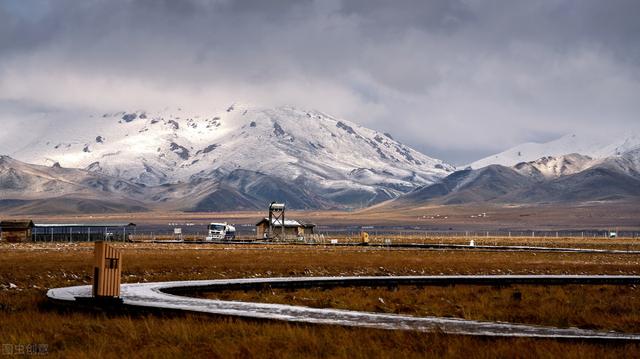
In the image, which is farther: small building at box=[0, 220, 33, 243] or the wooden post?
small building at box=[0, 220, 33, 243]

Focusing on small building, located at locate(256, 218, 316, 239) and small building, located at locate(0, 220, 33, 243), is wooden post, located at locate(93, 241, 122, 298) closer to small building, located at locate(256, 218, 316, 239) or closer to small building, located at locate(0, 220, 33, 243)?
small building, located at locate(0, 220, 33, 243)

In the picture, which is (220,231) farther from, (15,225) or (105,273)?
(105,273)

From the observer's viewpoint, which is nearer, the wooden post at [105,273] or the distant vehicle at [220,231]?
the wooden post at [105,273]

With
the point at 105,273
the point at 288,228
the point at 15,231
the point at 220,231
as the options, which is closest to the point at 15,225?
the point at 15,231

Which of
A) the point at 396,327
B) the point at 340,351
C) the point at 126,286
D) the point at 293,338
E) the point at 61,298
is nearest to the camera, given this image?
the point at 340,351

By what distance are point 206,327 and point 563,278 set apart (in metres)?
30.2

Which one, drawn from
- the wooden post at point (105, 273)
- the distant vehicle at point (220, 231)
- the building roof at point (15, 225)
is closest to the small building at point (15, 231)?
the building roof at point (15, 225)

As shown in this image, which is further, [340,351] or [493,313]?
[493,313]

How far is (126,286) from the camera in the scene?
37031 millimetres

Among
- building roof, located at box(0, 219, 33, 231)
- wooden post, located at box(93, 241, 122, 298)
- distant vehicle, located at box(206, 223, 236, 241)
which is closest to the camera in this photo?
wooden post, located at box(93, 241, 122, 298)

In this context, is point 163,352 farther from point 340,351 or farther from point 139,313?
point 139,313

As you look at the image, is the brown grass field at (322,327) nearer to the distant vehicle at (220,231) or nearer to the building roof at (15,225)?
the building roof at (15,225)

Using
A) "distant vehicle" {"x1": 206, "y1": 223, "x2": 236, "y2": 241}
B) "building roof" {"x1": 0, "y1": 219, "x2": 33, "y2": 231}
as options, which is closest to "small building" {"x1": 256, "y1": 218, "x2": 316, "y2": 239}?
"distant vehicle" {"x1": 206, "y1": 223, "x2": 236, "y2": 241}

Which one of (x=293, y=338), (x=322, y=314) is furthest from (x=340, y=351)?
(x=322, y=314)
